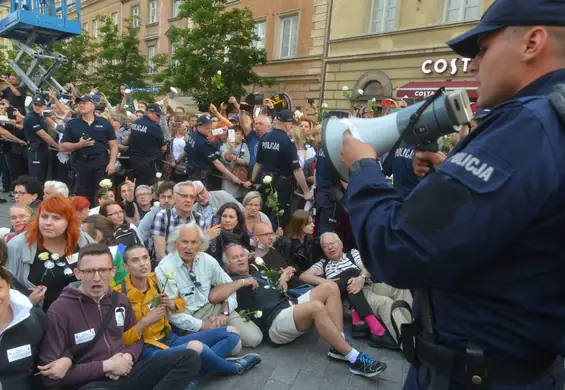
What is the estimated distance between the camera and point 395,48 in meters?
14.7

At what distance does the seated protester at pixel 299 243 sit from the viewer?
5.08 metres

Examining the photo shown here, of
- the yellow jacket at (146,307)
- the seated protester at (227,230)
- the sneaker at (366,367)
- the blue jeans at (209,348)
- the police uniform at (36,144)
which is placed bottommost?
the sneaker at (366,367)

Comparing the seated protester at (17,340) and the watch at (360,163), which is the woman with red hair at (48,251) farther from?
the watch at (360,163)

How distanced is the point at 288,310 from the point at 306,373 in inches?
23.0

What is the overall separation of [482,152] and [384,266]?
357 mm

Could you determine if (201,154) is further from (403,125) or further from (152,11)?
(152,11)

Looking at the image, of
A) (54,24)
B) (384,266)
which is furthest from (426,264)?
(54,24)

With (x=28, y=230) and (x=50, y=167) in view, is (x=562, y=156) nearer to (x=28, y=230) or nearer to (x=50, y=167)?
(x=28, y=230)

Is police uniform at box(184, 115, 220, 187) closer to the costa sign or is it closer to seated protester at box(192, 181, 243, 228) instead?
seated protester at box(192, 181, 243, 228)

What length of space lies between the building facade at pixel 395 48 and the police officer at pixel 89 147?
24.9 feet

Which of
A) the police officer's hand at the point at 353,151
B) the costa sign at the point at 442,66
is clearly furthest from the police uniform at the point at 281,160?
the costa sign at the point at 442,66

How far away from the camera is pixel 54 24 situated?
13.6 m

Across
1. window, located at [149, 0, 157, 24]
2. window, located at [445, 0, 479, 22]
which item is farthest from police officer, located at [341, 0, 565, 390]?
window, located at [149, 0, 157, 24]

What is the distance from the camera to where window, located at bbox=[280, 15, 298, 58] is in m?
19.0
